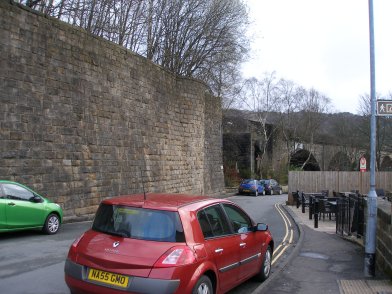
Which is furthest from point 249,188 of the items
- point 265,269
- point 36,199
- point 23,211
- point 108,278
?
point 108,278

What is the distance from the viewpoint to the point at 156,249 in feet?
15.4

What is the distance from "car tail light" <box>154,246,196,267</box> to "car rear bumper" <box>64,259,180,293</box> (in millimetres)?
179

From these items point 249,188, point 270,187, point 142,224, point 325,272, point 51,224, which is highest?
point 142,224

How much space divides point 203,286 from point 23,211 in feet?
22.8

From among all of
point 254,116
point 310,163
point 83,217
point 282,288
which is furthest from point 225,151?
point 282,288

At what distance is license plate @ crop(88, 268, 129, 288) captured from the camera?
455cm

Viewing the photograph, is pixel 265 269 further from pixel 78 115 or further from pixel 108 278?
pixel 78 115

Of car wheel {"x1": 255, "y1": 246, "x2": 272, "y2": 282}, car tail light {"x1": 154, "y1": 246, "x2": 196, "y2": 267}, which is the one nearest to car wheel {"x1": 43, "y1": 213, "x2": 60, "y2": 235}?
car wheel {"x1": 255, "y1": 246, "x2": 272, "y2": 282}

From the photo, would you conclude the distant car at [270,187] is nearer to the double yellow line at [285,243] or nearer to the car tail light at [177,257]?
the double yellow line at [285,243]

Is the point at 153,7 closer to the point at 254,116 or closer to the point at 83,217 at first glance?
the point at 83,217

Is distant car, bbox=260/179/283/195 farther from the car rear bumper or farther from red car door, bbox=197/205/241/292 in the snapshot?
the car rear bumper

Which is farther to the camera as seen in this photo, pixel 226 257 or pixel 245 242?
pixel 245 242

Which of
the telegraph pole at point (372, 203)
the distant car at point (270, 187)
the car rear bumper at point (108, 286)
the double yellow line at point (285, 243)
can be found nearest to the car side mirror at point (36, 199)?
the double yellow line at point (285, 243)

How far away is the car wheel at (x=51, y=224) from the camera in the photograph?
1126 cm
